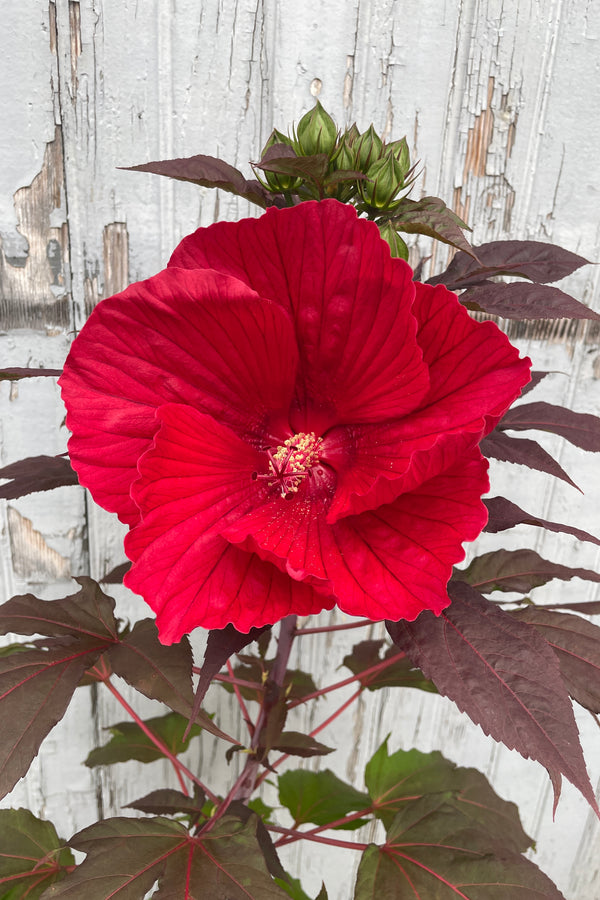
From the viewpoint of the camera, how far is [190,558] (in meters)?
0.40

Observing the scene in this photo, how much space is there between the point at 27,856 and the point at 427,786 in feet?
1.25

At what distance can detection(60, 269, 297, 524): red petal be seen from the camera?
1.31 feet

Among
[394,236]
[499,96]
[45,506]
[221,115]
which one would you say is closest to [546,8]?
[499,96]

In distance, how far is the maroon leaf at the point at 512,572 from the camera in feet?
1.83

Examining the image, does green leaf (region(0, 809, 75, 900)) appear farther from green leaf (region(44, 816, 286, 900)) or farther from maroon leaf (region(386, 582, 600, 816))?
maroon leaf (region(386, 582, 600, 816))

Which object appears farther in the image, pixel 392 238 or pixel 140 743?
pixel 140 743

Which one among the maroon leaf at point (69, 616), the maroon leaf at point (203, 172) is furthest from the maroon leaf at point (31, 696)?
the maroon leaf at point (203, 172)

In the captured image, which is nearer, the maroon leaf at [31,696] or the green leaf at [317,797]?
the maroon leaf at [31,696]

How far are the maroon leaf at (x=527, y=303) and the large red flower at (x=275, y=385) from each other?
2.6 inches

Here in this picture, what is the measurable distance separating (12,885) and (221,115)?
72 cm

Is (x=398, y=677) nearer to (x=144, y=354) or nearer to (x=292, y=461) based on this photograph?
(x=292, y=461)

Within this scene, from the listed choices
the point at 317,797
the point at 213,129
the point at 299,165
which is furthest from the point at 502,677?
the point at 213,129

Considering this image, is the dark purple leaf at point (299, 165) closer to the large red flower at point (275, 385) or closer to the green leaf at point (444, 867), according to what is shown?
the large red flower at point (275, 385)

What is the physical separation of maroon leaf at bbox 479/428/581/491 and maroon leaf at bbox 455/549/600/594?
0.30ft
